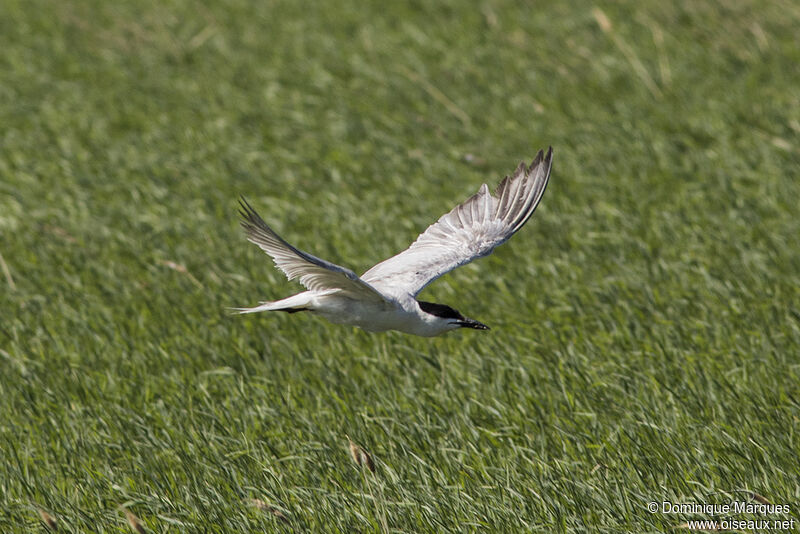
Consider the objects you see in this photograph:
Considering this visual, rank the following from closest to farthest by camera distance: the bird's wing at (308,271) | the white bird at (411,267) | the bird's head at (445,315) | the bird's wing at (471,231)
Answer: the bird's wing at (308,271) < the white bird at (411,267) < the bird's head at (445,315) < the bird's wing at (471,231)

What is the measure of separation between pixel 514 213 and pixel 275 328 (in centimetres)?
149

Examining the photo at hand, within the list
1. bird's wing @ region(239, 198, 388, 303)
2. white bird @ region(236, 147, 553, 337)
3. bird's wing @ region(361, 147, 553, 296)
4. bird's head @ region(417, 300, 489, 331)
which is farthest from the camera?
bird's wing @ region(361, 147, 553, 296)

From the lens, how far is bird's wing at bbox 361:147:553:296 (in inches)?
191

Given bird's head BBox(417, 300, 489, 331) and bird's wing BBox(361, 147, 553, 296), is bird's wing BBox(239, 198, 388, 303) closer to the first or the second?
bird's head BBox(417, 300, 489, 331)

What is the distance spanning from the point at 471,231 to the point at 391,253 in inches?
47.8

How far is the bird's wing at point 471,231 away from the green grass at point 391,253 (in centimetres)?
54

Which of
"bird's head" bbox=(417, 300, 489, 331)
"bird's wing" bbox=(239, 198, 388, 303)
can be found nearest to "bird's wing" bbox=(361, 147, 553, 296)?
"bird's head" bbox=(417, 300, 489, 331)

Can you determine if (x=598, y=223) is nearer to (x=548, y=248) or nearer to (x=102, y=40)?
(x=548, y=248)

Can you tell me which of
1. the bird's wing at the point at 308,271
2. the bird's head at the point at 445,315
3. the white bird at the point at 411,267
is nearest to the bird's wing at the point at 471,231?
the white bird at the point at 411,267

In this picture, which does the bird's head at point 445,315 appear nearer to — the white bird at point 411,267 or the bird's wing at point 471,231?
the white bird at point 411,267

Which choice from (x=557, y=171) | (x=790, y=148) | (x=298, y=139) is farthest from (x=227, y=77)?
(x=790, y=148)

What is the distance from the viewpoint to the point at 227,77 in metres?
9.76

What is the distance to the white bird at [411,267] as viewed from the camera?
4051mm

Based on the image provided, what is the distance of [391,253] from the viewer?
21.2 ft
